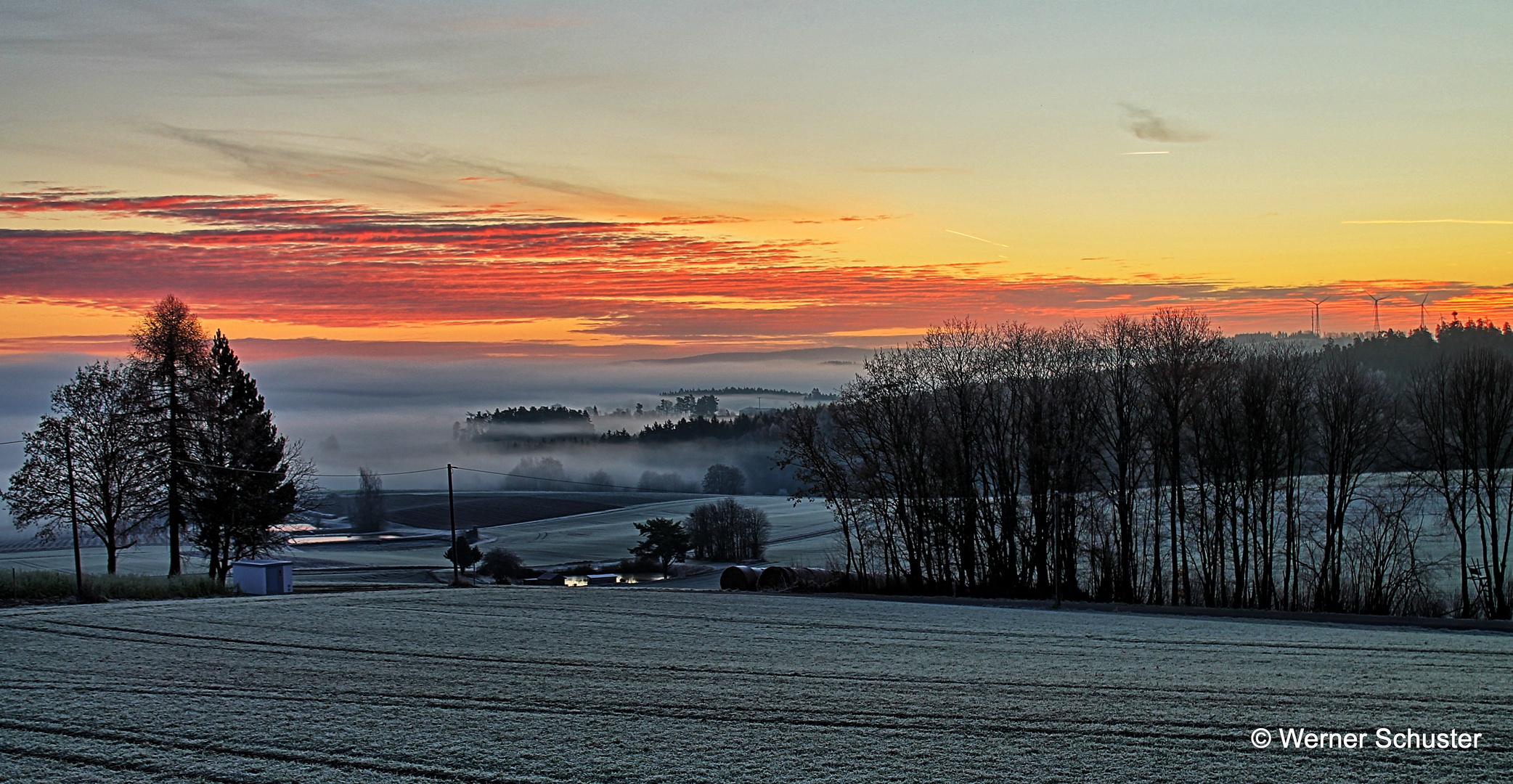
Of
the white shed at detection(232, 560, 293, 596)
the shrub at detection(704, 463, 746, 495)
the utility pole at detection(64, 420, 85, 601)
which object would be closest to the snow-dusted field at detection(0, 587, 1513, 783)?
the white shed at detection(232, 560, 293, 596)

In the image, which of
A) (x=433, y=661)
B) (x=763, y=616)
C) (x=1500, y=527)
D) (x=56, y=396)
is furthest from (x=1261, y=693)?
(x=1500, y=527)

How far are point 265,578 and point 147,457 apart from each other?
26.5 feet

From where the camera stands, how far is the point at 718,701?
13.9m

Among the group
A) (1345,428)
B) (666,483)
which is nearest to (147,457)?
(1345,428)

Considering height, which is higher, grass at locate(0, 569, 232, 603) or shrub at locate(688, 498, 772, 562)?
grass at locate(0, 569, 232, 603)

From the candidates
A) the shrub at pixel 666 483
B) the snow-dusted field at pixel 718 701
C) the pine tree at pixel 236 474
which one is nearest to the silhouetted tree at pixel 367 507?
the shrub at pixel 666 483

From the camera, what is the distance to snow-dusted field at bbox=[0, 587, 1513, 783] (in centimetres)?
1042

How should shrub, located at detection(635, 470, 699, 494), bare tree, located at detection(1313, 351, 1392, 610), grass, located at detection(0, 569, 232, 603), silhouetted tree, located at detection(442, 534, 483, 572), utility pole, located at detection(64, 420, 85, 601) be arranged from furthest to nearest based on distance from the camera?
1. shrub, located at detection(635, 470, 699, 494)
2. silhouetted tree, located at detection(442, 534, 483, 572)
3. bare tree, located at detection(1313, 351, 1392, 610)
4. utility pole, located at detection(64, 420, 85, 601)
5. grass, located at detection(0, 569, 232, 603)

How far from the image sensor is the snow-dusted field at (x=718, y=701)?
1042 centimetres

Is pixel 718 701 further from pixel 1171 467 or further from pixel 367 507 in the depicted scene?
pixel 367 507

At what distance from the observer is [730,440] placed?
552 feet

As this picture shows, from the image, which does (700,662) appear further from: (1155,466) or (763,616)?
(1155,466)

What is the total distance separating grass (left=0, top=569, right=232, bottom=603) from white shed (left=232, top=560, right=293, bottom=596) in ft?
3.43

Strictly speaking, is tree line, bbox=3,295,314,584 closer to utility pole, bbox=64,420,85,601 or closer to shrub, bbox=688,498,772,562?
utility pole, bbox=64,420,85,601
